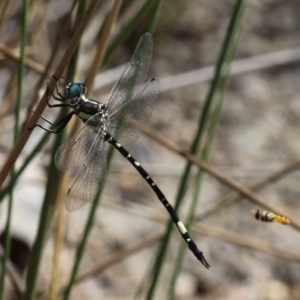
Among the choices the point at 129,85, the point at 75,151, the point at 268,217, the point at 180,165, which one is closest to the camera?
the point at 268,217

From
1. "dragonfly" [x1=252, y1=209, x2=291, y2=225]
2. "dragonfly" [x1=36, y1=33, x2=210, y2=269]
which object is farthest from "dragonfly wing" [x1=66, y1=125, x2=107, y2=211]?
"dragonfly" [x1=252, y1=209, x2=291, y2=225]

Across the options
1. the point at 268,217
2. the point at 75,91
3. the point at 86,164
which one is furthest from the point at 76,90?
the point at 268,217

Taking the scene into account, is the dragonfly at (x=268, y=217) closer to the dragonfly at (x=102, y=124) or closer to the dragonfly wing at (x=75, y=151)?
the dragonfly at (x=102, y=124)

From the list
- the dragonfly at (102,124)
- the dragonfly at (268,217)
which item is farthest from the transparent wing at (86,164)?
the dragonfly at (268,217)

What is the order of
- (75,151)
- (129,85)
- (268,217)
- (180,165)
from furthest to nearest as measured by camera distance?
(180,165)
(129,85)
(75,151)
(268,217)

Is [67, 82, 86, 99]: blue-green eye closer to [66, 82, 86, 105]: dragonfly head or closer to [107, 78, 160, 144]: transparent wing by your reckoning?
[66, 82, 86, 105]: dragonfly head

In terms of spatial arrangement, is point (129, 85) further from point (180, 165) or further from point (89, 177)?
point (180, 165)
